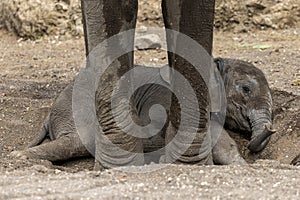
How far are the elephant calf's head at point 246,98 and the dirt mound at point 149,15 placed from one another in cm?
440

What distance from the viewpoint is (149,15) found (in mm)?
9836

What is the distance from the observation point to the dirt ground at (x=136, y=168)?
3.43 m

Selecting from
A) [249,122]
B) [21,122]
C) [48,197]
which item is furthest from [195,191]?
[21,122]

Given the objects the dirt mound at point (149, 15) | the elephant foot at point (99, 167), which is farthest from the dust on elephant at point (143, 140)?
the dirt mound at point (149, 15)

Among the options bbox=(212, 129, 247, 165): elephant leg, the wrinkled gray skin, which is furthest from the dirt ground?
the wrinkled gray skin

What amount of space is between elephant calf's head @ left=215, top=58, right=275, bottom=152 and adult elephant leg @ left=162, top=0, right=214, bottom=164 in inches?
27.4

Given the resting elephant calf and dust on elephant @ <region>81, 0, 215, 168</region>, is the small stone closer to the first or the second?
the resting elephant calf

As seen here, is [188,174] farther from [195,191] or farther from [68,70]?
[68,70]

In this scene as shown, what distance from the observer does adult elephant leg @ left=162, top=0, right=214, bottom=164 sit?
4273mm

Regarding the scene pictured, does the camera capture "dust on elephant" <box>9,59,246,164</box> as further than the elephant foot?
Yes

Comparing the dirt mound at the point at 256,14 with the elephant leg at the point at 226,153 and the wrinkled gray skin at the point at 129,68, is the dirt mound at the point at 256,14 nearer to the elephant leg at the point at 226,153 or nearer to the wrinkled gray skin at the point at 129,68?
the elephant leg at the point at 226,153

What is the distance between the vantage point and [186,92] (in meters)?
4.33

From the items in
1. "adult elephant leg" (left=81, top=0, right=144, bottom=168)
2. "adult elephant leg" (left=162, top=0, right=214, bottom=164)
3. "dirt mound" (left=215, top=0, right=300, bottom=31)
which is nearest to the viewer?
"adult elephant leg" (left=81, top=0, right=144, bottom=168)

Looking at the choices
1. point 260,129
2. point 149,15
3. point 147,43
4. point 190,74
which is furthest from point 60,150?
point 149,15
